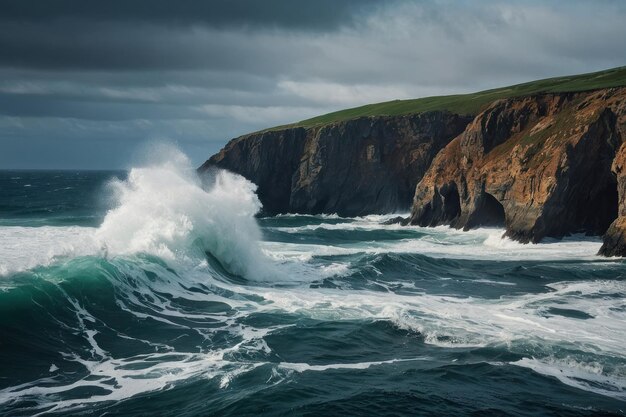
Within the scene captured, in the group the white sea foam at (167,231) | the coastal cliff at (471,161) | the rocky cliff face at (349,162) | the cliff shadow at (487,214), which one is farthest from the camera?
the rocky cliff face at (349,162)

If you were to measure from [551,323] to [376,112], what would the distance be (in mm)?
63817

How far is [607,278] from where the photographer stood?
33469 millimetres

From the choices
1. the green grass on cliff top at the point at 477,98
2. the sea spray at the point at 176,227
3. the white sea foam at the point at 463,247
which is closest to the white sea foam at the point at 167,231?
the sea spray at the point at 176,227

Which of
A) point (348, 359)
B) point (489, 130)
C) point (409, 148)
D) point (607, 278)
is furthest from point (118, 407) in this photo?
point (409, 148)

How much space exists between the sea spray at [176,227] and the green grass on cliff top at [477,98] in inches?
1391

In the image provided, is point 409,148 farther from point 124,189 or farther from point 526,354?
point 526,354

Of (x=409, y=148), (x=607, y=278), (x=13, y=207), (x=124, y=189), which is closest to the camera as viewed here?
(x=607, y=278)

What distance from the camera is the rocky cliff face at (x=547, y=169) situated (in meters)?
46.8

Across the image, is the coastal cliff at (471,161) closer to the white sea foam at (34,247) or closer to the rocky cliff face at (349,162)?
the rocky cliff face at (349,162)

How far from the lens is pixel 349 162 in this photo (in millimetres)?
78062

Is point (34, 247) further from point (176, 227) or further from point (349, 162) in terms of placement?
point (349, 162)

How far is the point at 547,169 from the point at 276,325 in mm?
30994

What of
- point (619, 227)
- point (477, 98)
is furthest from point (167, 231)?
point (477, 98)

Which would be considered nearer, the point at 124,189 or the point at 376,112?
the point at 124,189
